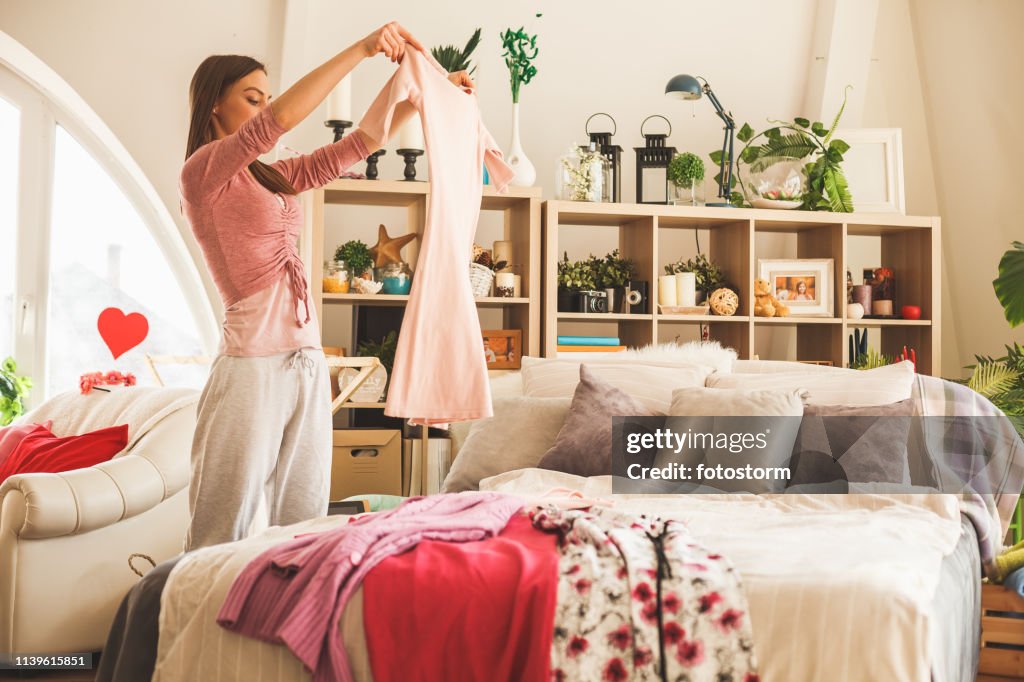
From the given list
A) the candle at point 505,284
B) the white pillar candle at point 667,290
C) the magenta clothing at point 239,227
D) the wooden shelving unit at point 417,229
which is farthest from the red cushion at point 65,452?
the white pillar candle at point 667,290

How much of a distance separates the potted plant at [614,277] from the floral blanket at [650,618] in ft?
8.26

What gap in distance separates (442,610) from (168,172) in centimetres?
313

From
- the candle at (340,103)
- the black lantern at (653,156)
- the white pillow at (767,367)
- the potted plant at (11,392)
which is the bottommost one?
the potted plant at (11,392)

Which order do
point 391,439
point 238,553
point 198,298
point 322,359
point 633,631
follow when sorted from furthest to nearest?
point 198,298 < point 391,439 < point 322,359 < point 238,553 < point 633,631

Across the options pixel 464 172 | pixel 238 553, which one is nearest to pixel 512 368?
pixel 464 172

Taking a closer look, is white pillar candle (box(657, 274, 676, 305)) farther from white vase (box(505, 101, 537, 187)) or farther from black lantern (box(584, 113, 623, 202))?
white vase (box(505, 101, 537, 187))

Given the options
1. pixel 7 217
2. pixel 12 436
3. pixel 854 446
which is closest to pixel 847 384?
pixel 854 446

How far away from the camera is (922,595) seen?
5.02 ft

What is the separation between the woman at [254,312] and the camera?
1.99 m

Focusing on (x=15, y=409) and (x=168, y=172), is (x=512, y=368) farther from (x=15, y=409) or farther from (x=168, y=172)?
(x=15, y=409)

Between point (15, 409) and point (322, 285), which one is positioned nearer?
point (322, 285)

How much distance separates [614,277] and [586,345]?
35cm

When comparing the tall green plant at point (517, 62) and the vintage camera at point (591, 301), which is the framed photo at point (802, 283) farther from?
the tall green plant at point (517, 62)

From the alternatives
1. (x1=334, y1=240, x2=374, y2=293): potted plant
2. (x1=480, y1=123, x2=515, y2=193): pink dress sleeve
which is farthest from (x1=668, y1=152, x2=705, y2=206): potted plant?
(x1=480, y1=123, x2=515, y2=193): pink dress sleeve
